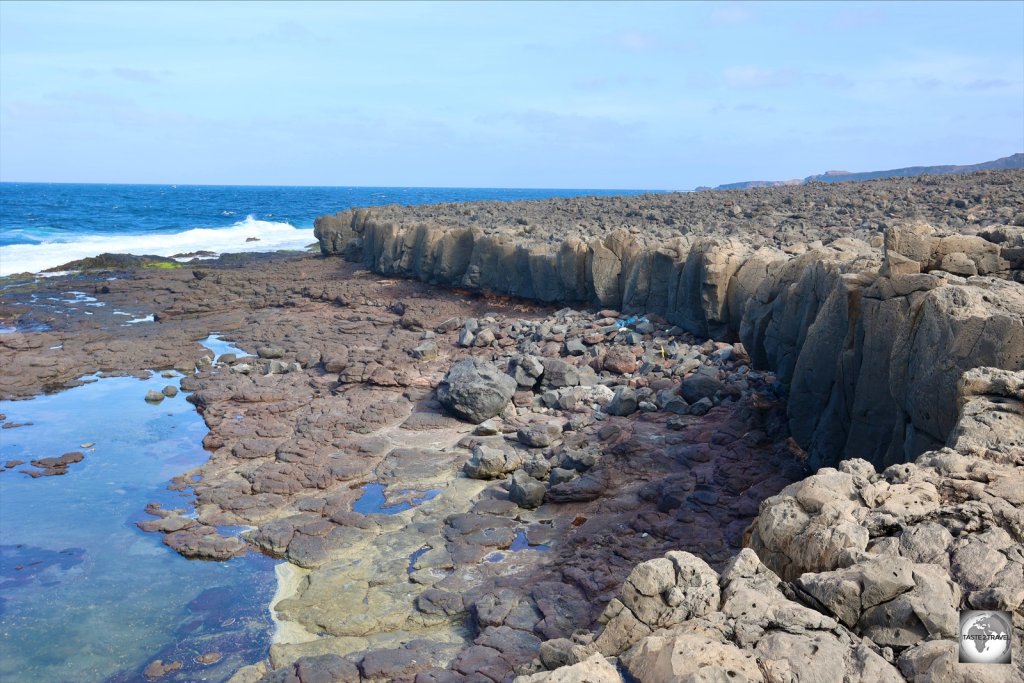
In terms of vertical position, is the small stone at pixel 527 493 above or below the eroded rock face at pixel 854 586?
below

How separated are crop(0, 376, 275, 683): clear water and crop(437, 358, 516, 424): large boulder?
3.85 meters

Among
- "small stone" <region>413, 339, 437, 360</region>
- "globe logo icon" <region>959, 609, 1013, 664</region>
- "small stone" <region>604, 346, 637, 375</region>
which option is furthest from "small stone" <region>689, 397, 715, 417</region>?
"globe logo icon" <region>959, 609, 1013, 664</region>

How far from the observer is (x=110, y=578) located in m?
8.31

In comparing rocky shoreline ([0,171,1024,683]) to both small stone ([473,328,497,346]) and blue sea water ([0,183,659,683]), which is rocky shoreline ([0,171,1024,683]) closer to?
small stone ([473,328,497,346])

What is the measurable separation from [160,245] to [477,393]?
116 ft

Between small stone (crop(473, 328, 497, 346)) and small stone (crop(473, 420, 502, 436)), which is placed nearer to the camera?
small stone (crop(473, 420, 502, 436))

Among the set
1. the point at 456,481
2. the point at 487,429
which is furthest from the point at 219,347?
the point at 456,481

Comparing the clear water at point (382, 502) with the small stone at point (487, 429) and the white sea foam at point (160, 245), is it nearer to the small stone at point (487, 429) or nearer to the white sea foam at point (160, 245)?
the small stone at point (487, 429)

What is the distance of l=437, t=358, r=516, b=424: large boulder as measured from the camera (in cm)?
1264

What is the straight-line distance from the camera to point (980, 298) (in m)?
6.59

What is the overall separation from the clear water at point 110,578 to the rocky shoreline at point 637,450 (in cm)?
39

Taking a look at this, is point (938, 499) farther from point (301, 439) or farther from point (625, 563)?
point (301, 439)

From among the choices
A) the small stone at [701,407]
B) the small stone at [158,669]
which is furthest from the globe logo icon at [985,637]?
the small stone at [701,407]

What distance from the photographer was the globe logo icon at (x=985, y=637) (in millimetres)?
3371
